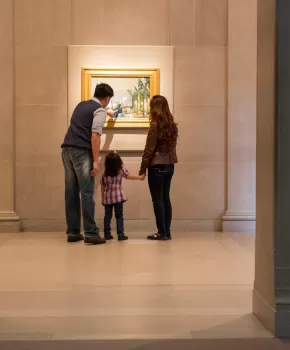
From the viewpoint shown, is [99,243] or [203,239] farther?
[203,239]

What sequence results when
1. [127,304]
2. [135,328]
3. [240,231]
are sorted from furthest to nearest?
[240,231], [127,304], [135,328]

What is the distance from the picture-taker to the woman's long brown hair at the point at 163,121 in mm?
7438

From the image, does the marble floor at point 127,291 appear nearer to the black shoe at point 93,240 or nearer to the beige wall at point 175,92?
the black shoe at point 93,240

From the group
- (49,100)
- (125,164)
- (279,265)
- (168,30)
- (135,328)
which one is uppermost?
(168,30)

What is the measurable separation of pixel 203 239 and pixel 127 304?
3604mm

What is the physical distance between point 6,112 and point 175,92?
239 centimetres

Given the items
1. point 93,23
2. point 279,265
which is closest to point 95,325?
point 279,265

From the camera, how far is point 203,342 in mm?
3254

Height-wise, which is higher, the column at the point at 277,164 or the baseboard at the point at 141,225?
the column at the point at 277,164

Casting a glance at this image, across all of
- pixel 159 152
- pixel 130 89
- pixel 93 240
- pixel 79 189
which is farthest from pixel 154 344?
pixel 130 89

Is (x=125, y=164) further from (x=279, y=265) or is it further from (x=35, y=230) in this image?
(x=279, y=265)

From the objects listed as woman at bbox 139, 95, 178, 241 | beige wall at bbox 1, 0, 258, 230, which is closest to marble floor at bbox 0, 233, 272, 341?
woman at bbox 139, 95, 178, 241

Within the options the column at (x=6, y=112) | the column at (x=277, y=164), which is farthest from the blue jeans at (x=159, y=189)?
the column at (x=277, y=164)

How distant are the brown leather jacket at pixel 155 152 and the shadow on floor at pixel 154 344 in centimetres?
434
